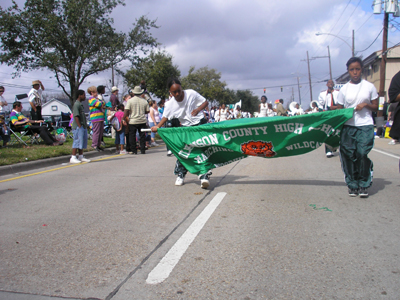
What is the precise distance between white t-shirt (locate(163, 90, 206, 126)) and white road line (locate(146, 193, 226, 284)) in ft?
6.80

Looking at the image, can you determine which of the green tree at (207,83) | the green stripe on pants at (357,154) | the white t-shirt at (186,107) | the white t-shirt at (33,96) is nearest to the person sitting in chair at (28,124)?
the white t-shirt at (33,96)

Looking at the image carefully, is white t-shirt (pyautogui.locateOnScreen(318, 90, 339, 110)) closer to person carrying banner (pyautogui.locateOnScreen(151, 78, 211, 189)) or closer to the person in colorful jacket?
person carrying banner (pyautogui.locateOnScreen(151, 78, 211, 189))

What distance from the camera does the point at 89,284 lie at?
2984mm

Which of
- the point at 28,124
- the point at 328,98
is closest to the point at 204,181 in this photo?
the point at 328,98

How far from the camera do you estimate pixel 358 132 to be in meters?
5.50

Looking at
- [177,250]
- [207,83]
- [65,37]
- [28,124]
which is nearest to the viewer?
[177,250]

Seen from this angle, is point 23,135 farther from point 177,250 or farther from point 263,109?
point 177,250

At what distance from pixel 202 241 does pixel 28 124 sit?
11295 millimetres

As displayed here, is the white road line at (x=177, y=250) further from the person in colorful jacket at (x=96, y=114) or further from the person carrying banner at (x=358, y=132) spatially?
the person in colorful jacket at (x=96, y=114)

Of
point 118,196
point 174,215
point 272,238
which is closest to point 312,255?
point 272,238

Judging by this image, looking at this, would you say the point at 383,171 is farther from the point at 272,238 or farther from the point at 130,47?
the point at 130,47

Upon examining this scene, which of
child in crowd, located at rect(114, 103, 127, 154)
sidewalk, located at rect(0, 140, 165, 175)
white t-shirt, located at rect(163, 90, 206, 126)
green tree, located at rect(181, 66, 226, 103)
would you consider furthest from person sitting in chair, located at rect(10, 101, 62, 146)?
green tree, located at rect(181, 66, 226, 103)

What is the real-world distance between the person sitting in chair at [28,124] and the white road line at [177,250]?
33.1ft

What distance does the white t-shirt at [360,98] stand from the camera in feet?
17.9
